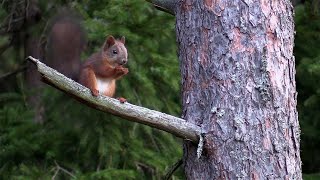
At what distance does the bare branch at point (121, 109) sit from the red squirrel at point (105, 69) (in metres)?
0.40

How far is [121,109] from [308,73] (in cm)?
271

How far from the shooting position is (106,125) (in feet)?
15.9

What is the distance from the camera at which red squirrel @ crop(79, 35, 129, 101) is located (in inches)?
127

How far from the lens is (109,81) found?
10.9 ft

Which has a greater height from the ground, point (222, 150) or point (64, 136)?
point (222, 150)

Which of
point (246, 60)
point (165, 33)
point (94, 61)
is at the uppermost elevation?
point (246, 60)

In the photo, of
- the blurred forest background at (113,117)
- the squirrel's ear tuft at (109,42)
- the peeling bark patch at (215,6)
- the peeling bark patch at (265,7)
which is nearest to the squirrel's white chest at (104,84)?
the squirrel's ear tuft at (109,42)

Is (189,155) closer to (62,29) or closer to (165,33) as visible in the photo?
(62,29)

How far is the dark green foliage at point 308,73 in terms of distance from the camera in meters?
5.14

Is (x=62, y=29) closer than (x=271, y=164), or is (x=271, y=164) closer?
(x=271, y=164)

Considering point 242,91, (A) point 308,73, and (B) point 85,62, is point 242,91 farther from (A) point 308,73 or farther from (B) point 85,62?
(A) point 308,73

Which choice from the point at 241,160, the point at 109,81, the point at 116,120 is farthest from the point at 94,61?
the point at 116,120

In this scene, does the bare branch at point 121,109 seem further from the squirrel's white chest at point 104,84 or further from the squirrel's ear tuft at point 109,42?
the squirrel's ear tuft at point 109,42

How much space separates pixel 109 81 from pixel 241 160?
0.80 meters
